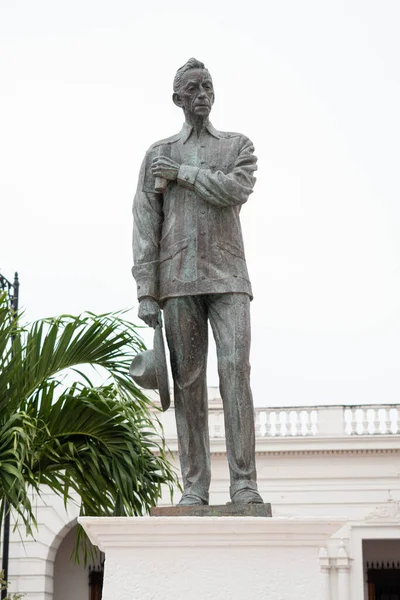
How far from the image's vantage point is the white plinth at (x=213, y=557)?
470 cm

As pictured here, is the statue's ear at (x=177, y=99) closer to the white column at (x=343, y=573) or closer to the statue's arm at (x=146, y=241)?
the statue's arm at (x=146, y=241)

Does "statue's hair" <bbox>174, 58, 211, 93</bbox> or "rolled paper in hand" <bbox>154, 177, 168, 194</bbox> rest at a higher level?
"statue's hair" <bbox>174, 58, 211, 93</bbox>

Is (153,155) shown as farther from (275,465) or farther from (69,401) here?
(275,465)

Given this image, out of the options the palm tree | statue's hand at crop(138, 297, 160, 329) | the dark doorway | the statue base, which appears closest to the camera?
the statue base

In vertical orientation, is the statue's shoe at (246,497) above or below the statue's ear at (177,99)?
below

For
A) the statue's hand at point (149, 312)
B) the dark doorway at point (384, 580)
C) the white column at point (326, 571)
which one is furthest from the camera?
the dark doorway at point (384, 580)

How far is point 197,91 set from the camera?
213 inches

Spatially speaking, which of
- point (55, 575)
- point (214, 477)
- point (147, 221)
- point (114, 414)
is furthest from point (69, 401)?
point (55, 575)

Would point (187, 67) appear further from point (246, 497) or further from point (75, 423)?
point (75, 423)

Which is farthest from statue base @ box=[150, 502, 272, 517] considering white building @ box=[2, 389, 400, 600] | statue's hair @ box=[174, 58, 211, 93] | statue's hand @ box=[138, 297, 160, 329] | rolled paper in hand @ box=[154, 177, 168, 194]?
A: white building @ box=[2, 389, 400, 600]

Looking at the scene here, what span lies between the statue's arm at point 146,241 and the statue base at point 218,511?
0.86 m

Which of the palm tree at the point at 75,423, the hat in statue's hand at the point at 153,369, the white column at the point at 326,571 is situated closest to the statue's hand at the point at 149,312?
the hat in statue's hand at the point at 153,369

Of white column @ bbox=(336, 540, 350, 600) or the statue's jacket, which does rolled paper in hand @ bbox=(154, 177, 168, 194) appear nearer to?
the statue's jacket

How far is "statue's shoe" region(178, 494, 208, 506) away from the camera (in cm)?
505
